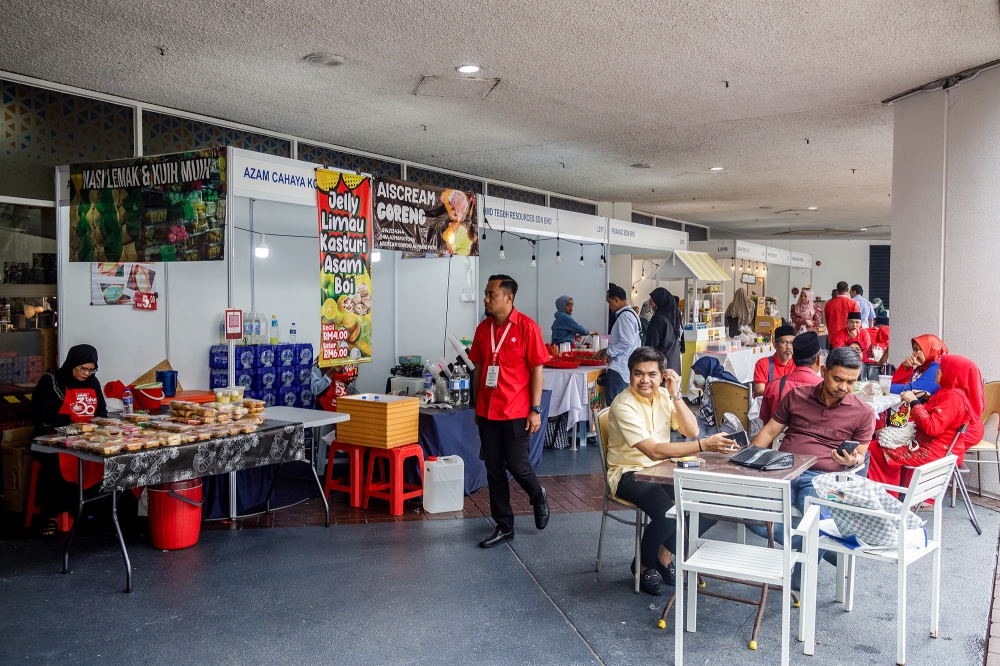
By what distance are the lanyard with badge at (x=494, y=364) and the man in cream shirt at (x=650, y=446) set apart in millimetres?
813

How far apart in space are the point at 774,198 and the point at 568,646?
36.9 ft

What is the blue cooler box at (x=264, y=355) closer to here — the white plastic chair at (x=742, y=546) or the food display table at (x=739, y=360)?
the white plastic chair at (x=742, y=546)

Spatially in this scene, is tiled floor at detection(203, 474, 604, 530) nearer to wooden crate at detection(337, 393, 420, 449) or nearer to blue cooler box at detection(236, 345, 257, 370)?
wooden crate at detection(337, 393, 420, 449)

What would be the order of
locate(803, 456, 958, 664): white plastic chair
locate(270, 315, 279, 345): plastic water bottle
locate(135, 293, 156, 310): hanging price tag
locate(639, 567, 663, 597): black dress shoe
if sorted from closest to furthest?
locate(803, 456, 958, 664): white plastic chair < locate(639, 567, 663, 597): black dress shoe < locate(135, 293, 156, 310): hanging price tag < locate(270, 315, 279, 345): plastic water bottle

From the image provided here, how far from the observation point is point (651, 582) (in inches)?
147

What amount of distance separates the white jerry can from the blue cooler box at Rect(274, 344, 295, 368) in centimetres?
252

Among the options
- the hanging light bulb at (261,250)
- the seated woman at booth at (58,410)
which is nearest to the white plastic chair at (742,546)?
the seated woman at booth at (58,410)

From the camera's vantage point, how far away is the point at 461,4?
4414 millimetres

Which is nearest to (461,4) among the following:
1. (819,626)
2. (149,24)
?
(149,24)

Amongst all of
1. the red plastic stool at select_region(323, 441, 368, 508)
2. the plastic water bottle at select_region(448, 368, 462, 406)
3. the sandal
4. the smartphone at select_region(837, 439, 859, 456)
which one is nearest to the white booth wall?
the plastic water bottle at select_region(448, 368, 462, 406)

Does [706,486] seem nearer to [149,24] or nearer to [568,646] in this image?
[568,646]

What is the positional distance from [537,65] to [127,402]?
148 inches

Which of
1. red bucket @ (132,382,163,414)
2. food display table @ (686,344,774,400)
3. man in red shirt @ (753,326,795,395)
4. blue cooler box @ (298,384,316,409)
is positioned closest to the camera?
man in red shirt @ (753,326,795,395)

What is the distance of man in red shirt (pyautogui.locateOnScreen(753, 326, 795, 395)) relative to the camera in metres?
5.42
